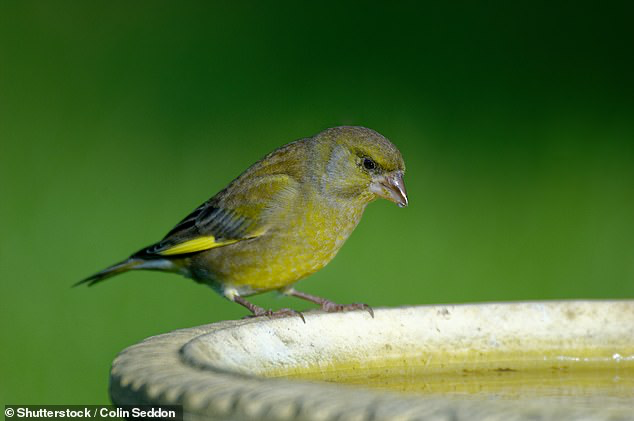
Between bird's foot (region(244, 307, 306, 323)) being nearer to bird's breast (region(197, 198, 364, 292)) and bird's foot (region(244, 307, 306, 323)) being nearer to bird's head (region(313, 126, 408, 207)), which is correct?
bird's breast (region(197, 198, 364, 292))

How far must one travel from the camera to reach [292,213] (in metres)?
3.43

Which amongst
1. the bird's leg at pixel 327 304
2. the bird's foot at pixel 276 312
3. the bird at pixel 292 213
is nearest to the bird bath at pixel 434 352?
the bird's leg at pixel 327 304

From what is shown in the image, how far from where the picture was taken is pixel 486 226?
5469mm

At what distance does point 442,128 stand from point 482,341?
369 centimetres

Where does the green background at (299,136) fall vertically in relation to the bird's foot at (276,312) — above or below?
above

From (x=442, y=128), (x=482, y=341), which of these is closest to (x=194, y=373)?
(x=482, y=341)

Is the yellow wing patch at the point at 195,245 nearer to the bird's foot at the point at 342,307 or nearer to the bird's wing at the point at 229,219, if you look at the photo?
the bird's wing at the point at 229,219

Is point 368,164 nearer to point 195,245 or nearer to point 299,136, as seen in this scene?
point 195,245

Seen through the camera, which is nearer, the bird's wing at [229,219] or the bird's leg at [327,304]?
the bird's leg at [327,304]

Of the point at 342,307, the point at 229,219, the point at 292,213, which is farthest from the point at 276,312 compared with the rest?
the point at 229,219

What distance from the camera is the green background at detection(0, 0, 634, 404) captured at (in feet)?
16.1

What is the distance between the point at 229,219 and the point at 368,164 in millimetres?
497

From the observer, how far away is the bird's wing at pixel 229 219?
3.50 metres

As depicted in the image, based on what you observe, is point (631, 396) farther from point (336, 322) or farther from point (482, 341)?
point (336, 322)
